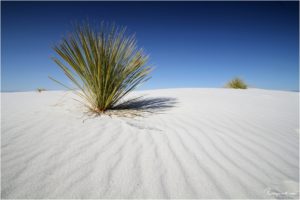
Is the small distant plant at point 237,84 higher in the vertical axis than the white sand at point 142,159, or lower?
higher

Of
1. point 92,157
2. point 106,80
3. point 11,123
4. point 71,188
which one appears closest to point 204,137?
point 92,157

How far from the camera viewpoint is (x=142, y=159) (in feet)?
4.32

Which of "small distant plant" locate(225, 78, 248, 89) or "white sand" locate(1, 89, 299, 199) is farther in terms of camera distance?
"small distant plant" locate(225, 78, 248, 89)

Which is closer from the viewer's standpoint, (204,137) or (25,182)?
(25,182)

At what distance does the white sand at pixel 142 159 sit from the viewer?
3.38 feet

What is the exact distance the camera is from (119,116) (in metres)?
2.31

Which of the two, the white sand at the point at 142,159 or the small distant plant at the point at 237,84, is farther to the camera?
the small distant plant at the point at 237,84

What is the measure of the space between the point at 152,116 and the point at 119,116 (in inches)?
19.6

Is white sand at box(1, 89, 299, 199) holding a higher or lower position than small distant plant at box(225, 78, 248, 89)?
lower

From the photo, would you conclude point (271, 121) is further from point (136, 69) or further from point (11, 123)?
point (11, 123)

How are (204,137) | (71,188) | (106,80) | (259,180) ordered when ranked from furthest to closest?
(106,80), (204,137), (259,180), (71,188)

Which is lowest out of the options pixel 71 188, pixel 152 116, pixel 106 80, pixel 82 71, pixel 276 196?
pixel 276 196

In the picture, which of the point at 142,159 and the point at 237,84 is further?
the point at 237,84

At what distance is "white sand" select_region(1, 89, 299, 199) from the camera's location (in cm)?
103
